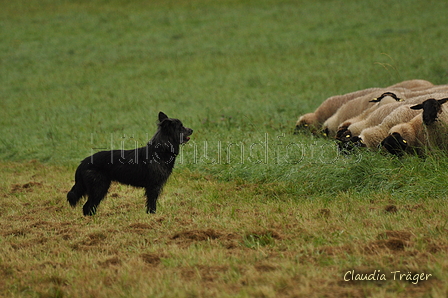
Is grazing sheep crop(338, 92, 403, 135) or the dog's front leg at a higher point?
grazing sheep crop(338, 92, 403, 135)

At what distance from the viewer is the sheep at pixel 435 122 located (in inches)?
309

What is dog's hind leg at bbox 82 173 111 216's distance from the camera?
684 centimetres

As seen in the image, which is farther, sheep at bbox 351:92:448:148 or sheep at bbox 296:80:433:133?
sheep at bbox 296:80:433:133

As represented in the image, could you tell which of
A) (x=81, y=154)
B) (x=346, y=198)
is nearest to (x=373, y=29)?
(x=81, y=154)

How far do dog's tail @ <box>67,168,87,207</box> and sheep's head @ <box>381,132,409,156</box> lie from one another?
4845mm

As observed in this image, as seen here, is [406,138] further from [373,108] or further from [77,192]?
[77,192]

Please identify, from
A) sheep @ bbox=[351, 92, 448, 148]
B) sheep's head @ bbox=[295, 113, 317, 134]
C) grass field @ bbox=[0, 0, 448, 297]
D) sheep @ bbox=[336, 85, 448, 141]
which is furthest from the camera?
sheep's head @ bbox=[295, 113, 317, 134]

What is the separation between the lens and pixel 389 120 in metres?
9.28

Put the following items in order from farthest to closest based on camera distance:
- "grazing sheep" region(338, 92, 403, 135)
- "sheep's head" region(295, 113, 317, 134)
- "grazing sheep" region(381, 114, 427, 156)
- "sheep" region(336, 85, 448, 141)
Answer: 1. "sheep's head" region(295, 113, 317, 134)
2. "grazing sheep" region(338, 92, 403, 135)
3. "sheep" region(336, 85, 448, 141)
4. "grazing sheep" region(381, 114, 427, 156)

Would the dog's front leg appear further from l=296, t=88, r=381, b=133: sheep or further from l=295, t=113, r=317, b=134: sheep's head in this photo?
l=296, t=88, r=381, b=133: sheep

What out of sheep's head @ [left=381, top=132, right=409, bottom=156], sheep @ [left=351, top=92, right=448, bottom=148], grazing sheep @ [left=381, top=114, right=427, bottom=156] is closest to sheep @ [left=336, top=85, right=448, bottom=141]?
sheep @ [left=351, top=92, right=448, bottom=148]

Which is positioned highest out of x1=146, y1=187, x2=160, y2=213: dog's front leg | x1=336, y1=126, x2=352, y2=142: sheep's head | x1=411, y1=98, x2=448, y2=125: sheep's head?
x1=411, y1=98, x2=448, y2=125: sheep's head

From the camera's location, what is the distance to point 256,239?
17.4ft

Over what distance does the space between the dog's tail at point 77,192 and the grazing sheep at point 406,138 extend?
4853 mm
